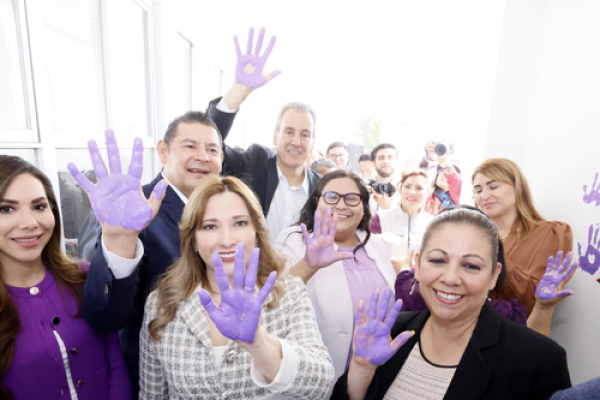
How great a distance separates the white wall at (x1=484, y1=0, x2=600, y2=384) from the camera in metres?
1.89

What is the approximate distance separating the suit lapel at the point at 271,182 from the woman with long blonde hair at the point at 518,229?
1262 mm

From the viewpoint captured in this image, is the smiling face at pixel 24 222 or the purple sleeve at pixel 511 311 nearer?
the smiling face at pixel 24 222

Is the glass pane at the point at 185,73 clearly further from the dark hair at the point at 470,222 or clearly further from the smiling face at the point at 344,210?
the dark hair at the point at 470,222

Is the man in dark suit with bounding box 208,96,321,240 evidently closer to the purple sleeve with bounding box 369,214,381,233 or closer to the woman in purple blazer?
the purple sleeve with bounding box 369,214,381,233

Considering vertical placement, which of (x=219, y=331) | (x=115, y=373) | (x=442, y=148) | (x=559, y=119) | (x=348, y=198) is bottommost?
(x=115, y=373)

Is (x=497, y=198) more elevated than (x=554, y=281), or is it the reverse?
(x=497, y=198)

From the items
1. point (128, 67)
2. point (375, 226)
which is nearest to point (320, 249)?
point (375, 226)

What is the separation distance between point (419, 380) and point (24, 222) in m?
1.34

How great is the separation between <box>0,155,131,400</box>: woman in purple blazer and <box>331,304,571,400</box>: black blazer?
0.88m

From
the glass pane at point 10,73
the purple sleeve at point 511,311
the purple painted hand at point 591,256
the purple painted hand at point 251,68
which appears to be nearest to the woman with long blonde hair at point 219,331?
the purple sleeve at point 511,311

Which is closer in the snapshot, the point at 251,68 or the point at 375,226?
the point at 251,68

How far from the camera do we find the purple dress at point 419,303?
4.28 feet

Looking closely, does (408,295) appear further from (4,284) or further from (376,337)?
(4,284)

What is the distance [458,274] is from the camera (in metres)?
1.07
